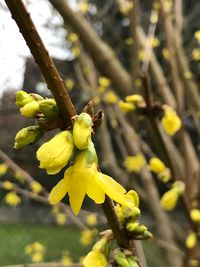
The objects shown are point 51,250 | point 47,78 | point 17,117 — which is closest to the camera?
point 47,78

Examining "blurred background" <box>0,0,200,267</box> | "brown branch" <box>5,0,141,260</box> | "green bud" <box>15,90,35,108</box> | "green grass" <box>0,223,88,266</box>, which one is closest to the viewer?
"brown branch" <box>5,0,141,260</box>

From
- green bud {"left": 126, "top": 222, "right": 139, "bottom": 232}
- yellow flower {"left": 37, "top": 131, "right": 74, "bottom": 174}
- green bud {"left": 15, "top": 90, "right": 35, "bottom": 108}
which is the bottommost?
green bud {"left": 126, "top": 222, "right": 139, "bottom": 232}

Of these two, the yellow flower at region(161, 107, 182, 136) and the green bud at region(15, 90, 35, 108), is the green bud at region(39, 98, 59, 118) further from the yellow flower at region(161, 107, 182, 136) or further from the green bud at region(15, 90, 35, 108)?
the yellow flower at region(161, 107, 182, 136)

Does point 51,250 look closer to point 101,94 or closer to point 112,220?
point 101,94

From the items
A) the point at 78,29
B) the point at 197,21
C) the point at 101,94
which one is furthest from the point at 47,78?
the point at 197,21

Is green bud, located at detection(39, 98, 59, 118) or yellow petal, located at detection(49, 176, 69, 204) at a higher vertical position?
green bud, located at detection(39, 98, 59, 118)

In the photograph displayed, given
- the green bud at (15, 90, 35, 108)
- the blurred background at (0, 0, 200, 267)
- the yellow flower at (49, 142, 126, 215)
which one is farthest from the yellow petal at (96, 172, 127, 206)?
the blurred background at (0, 0, 200, 267)

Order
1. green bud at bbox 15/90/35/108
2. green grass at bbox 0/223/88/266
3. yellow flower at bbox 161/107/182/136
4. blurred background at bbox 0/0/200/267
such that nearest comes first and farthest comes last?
green bud at bbox 15/90/35/108
yellow flower at bbox 161/107/182/136
blurred background at bbox 0/0/200/267
green grass at bbox 0/223/88/266
